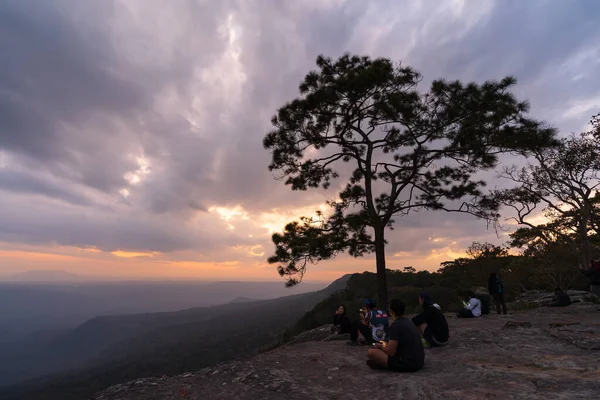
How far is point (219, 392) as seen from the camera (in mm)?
6531

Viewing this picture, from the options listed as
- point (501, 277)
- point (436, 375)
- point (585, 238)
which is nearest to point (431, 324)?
point (436, 375)

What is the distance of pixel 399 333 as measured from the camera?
6281mm

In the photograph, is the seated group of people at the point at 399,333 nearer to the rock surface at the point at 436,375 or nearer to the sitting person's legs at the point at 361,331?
the sitting person's legs at the point at 361,331

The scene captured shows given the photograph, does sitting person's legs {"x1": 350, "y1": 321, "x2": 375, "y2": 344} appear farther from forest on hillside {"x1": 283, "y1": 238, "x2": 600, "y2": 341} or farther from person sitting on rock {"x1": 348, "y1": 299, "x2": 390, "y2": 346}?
forest on hillside {"x1": 283, "y1": 238, "x2": 600, "y2": 341}

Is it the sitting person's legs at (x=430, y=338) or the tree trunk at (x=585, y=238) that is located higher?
the tree trunk at (x=585, y=238)

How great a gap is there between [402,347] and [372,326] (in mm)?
2892

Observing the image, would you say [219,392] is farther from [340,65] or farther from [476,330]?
[340,65]

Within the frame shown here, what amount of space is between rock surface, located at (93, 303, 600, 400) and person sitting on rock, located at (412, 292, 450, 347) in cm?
28

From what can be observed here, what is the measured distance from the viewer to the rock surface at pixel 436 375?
5.31 meters

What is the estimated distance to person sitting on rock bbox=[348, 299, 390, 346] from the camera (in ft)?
29.7

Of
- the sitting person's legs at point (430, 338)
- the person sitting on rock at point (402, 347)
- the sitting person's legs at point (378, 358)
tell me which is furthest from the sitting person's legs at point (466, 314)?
the sitting person's legs at point (378, 358)

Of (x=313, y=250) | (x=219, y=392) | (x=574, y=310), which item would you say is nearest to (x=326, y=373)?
(x=219, y=392)

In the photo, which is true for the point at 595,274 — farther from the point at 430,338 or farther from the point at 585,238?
the point at 430,338

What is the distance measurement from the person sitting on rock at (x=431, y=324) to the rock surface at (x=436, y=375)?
0.93ft
